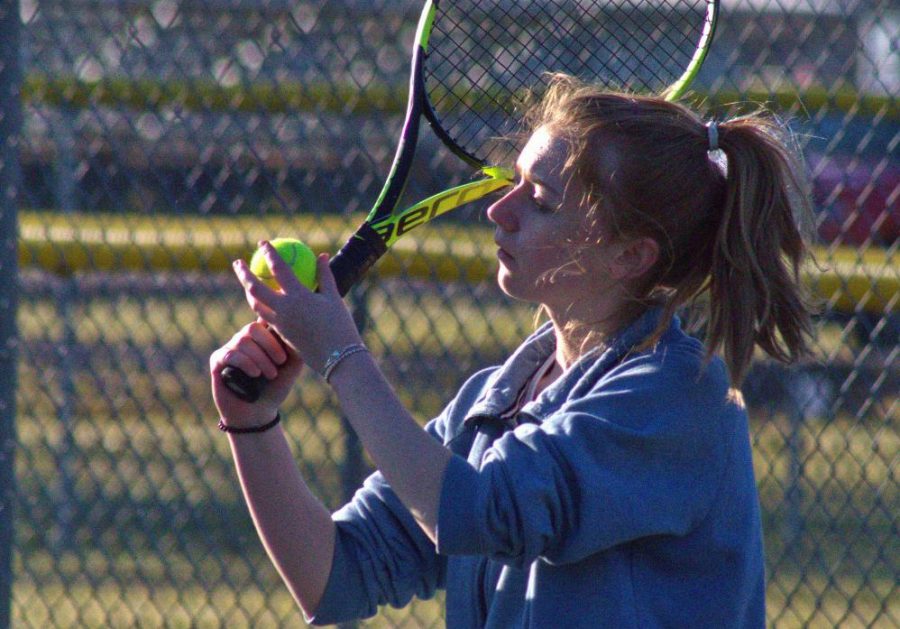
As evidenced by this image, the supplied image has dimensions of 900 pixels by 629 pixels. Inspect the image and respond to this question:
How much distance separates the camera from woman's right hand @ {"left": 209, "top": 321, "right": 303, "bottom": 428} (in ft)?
5.53

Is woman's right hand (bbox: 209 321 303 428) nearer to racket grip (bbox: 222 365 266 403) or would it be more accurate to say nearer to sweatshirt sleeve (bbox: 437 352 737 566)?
racket grip (bbox: 222 365 266 403)

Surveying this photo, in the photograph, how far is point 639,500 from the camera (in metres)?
1.55

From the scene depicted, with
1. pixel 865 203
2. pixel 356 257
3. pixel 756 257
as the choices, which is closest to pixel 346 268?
pixel 356 257

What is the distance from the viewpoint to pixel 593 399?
160 cm

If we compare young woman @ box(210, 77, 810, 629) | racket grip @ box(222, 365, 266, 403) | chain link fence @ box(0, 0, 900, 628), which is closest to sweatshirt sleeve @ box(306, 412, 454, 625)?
young woman @ box(210, 77, 810, 629)

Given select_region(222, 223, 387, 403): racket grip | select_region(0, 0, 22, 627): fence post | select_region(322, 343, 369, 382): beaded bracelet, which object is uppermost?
select_region(0, 0, 22, 627): fence post

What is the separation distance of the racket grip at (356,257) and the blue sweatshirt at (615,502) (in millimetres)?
265

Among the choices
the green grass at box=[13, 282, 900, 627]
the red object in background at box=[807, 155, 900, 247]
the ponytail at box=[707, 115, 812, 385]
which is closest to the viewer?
the ponytail at box=[707, 115, 812, 385]

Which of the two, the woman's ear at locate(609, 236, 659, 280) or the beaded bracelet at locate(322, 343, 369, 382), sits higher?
the beaded bracelet at locate(322, 343, 369, 382)

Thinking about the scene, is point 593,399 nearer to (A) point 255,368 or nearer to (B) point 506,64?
(A) point 255,368

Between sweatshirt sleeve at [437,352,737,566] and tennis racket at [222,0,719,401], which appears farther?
tennis racket at [222,0,719,401]

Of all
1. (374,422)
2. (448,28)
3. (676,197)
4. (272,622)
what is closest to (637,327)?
(676,197)

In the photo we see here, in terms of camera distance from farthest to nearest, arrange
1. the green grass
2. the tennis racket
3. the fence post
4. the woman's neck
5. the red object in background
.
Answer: the red object in background < the green grass < the fence post < the tennis racket < the woman's neck

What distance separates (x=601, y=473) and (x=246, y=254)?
2080mm
